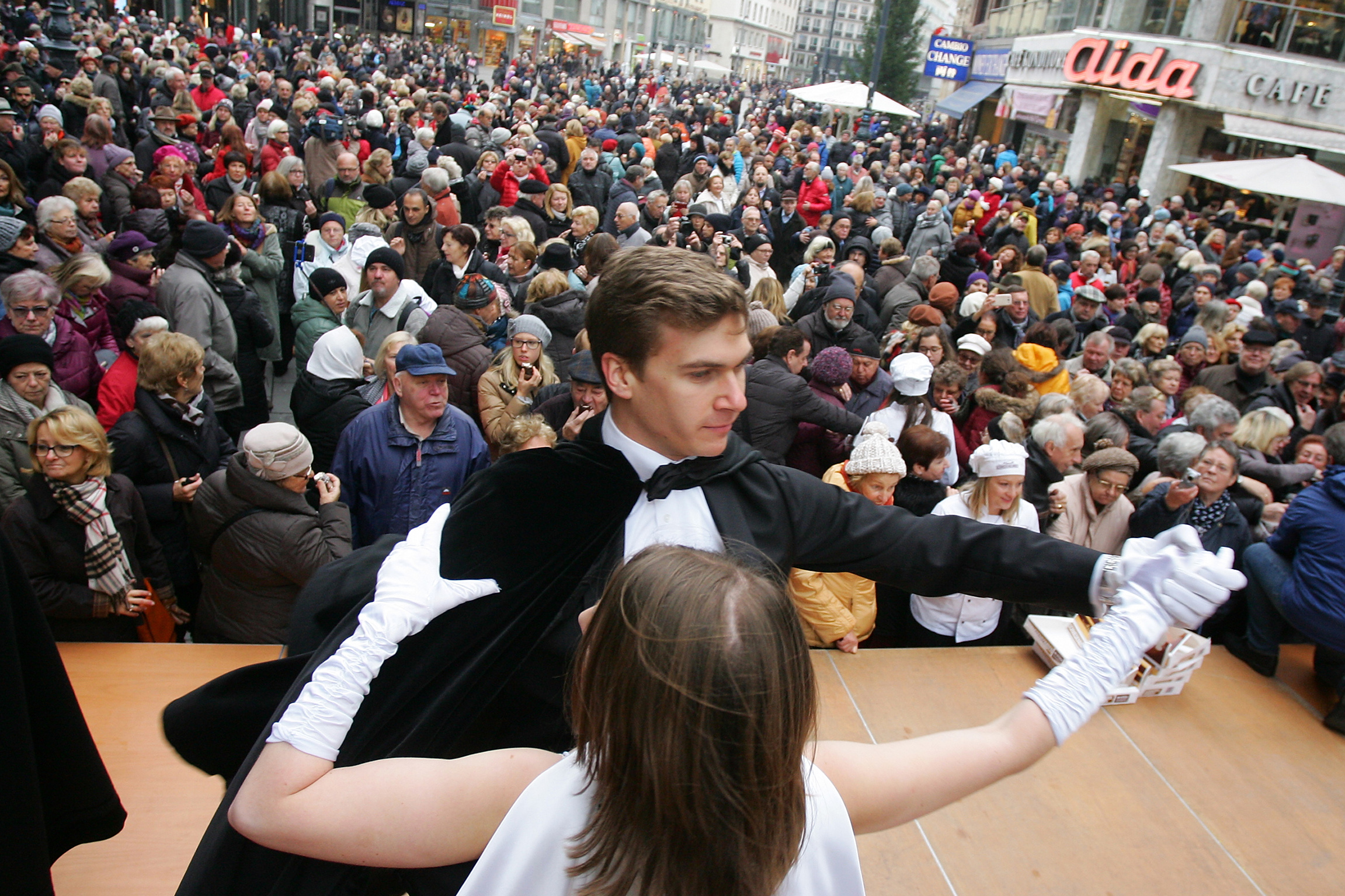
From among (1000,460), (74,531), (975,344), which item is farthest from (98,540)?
(975,344)

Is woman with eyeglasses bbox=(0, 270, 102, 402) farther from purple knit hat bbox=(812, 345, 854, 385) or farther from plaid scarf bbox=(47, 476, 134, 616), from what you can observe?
purple knit hat bbox=(812, 345, 854, 385)

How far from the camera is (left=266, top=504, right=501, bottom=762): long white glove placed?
50.4 inches

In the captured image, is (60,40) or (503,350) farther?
(60,40)

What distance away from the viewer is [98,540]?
3262mm

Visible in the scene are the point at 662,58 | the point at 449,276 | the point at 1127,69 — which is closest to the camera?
the point at 449,276

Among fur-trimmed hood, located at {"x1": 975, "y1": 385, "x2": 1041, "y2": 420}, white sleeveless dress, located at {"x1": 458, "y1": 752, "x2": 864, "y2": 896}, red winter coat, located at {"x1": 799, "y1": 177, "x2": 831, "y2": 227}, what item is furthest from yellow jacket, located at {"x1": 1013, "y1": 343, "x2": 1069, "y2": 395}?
red winter coat, located at {"x1": 799, "y1": 177, "x2": 831, "y2": 227}

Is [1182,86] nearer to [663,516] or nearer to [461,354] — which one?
[461,354]

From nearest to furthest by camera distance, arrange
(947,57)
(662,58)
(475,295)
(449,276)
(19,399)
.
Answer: (19,399), (475,295), (449,276), (947,57), (662,58)

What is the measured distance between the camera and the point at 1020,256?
9852 mm

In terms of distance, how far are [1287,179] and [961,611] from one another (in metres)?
12.9

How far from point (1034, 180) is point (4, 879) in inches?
756

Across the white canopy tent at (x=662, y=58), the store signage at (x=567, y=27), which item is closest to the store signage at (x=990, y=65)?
the white canopy tent at (x=662, y=58)

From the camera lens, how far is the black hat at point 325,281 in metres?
5.44

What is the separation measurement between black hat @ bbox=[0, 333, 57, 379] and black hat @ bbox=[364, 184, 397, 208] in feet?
12.7
